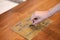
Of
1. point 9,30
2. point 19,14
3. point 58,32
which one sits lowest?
point 58,32

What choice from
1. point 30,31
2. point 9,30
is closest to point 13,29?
point 9,30

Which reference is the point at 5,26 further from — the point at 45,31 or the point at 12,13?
the point at 45,31

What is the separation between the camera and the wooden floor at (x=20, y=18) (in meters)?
0.85

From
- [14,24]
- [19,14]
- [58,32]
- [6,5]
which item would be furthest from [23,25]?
[6,5]

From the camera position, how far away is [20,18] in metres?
1.05

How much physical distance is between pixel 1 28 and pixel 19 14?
0.25m

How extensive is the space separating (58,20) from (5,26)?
1.54 feet

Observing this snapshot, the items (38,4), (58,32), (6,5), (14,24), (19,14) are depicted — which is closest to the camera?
(58,32)

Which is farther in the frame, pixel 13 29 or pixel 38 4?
pixel 38 4

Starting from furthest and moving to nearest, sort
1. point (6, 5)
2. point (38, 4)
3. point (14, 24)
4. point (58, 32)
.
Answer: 1. point (6, 5)
2. point (38, 4)
3. point (14, 24)
4. point (58, 32)

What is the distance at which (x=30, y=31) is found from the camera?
0.90 meters

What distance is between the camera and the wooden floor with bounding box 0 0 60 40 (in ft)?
2.80

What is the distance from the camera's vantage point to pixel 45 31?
Answer: 0.89 metres

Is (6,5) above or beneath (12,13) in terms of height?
above
